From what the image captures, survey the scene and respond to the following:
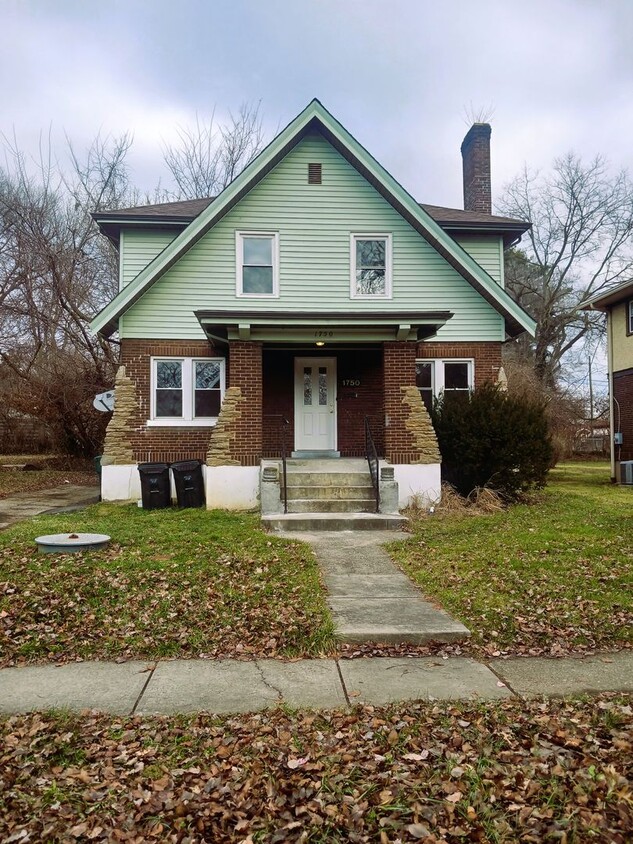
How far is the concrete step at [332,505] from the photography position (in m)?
10.8

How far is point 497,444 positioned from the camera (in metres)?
12.2

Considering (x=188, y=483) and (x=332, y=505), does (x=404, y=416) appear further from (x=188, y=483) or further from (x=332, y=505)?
(x=188, y=483)

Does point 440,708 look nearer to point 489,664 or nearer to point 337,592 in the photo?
point 489,664

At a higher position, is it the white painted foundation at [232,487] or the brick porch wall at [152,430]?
the brick porch wall at [152,430]

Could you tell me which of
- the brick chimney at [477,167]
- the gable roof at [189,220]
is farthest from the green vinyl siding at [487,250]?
the brick chimney at [477,167]

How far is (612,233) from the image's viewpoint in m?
35.5

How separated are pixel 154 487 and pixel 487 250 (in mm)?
10731

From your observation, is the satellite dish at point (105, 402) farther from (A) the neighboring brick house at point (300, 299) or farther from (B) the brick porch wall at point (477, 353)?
(B) the brick porch wall at point (477, 353)

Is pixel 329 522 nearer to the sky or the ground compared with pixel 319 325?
nearer to the ground

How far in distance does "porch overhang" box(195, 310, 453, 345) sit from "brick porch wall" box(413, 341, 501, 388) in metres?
2.47

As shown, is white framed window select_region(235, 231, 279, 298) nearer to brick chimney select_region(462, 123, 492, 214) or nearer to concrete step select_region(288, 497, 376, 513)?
concrete step select_region(288, 497, 376, 513)

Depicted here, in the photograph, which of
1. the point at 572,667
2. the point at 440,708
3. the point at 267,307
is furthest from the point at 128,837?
the point at 267,307

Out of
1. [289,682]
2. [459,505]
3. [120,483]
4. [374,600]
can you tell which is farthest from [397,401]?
[289,682]

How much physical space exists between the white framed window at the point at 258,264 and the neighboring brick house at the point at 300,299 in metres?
0.02
